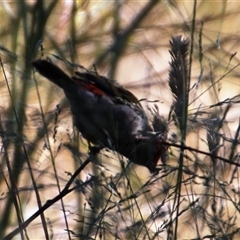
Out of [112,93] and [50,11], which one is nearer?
[112,93]

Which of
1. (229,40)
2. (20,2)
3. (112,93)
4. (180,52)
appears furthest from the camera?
(20,2)

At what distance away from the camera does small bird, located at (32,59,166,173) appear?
191 centimetres

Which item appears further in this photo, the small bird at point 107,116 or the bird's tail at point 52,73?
the bird's tail at point 52,73

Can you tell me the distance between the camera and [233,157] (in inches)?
76.5

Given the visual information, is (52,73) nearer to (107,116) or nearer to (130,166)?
(107,116)

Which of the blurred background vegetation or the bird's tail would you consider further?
the bird's tail

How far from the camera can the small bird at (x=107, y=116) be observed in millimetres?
1910

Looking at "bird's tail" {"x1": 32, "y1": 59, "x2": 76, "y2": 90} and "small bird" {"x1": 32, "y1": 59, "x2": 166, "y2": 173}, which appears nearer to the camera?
"small bird" {"x1": 32, "y1": 59, "x2": 166, "y2": 173}

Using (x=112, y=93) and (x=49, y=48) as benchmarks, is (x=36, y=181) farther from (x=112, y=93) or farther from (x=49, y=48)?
(x=49, y=48)

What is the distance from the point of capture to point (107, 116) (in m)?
2.31

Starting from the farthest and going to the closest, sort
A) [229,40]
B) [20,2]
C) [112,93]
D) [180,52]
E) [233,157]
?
[20,2] → [229,40] → [112,93] → [233,157] → [180,52]

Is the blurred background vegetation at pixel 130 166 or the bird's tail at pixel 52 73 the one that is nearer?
the blurred background vegetation at pixel 130 166

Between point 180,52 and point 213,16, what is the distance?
107 inches

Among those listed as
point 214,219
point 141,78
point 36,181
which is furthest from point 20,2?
point 214,219
